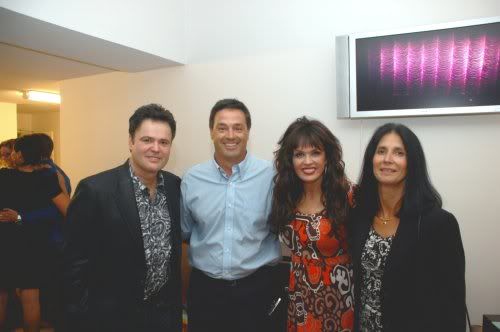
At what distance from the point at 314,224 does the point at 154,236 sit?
78 cm

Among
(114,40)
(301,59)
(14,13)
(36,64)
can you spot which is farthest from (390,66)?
(36,64)

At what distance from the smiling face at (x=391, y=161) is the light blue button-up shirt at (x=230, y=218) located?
67cm

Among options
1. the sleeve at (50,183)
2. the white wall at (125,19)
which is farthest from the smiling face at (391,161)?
the sleeve at (50,183)

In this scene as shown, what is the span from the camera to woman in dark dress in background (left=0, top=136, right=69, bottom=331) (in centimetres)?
283

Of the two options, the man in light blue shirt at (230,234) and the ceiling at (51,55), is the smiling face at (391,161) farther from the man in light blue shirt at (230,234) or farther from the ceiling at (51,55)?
the ceiling at (51,55)

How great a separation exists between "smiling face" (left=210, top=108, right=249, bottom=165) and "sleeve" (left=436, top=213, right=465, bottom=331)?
→ 1.06 metres

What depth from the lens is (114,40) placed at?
2.71m

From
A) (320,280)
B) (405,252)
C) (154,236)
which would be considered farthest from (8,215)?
(405,252)

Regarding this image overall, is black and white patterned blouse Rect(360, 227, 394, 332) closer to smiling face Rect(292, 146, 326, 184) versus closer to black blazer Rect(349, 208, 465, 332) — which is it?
black blazer Rect(349, 208, 465, 332)

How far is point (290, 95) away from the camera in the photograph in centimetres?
299

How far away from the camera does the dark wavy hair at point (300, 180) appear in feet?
6.07

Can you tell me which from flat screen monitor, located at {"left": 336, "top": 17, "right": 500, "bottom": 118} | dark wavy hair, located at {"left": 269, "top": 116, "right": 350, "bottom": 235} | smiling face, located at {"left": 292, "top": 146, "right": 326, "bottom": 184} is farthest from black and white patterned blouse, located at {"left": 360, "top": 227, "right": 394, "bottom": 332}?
A: flat screen monitor, located at {"left": 336, "top": 17, "right": 500, "bottom": 118}

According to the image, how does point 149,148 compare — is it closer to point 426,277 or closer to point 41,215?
point 426,277

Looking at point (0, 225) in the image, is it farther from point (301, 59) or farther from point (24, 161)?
point (301, 59)
